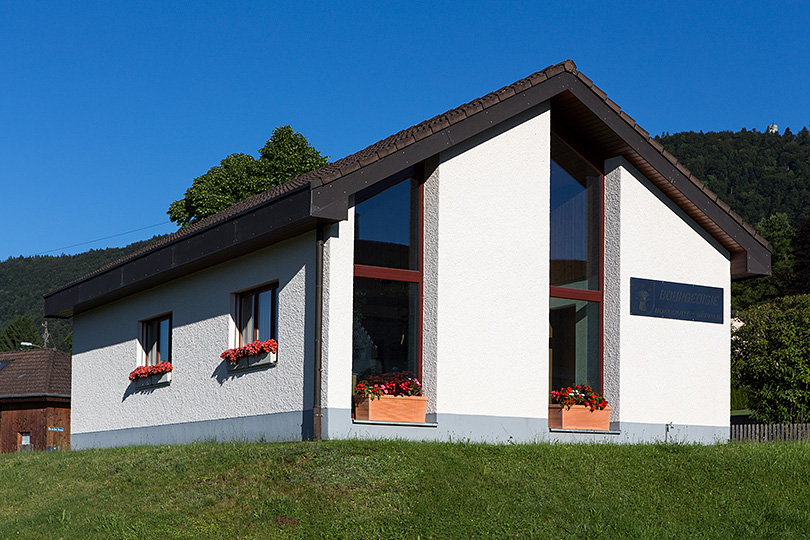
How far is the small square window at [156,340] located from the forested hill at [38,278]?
88582mm

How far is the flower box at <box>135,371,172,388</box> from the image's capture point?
17547 mm

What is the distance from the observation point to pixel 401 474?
11156mm

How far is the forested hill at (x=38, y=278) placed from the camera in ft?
355

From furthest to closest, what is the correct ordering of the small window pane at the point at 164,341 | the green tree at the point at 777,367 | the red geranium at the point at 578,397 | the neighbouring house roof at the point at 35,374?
the neighbouring house roof at the point at 35,374 < the green tree at the point at 777,367 < the small window pane at the point at 164,341 < the red geranium at the point at 578,397

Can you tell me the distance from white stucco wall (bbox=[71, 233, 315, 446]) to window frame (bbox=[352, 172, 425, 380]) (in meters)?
0.96

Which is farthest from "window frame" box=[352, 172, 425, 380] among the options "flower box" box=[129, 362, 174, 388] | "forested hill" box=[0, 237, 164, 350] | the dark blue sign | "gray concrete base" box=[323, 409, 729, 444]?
"forested hill" box=[0, 237, 164, 350]

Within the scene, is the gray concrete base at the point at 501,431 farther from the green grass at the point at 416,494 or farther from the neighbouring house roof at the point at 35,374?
the neighbouring house roof at the point at 35,374

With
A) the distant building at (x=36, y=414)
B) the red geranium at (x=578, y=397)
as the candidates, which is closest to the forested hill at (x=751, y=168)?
the distant building at (x=36, y=414)

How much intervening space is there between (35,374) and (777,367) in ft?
75.4

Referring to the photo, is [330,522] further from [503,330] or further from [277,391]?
[503,330]

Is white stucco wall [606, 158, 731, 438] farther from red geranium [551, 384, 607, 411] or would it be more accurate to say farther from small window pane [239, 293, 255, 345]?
small window pane [239, 293, 255, 345]

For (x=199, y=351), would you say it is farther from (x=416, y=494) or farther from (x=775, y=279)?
(x=775, y=279)

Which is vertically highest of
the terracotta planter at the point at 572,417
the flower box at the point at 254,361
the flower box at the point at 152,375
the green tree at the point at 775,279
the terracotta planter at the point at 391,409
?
the green tree at the point at 775,279

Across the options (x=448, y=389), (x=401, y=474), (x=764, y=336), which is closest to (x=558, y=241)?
(x=448, y=389)
